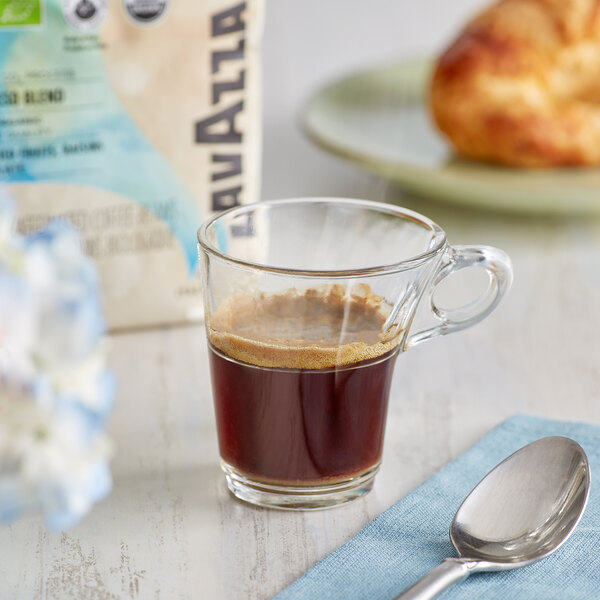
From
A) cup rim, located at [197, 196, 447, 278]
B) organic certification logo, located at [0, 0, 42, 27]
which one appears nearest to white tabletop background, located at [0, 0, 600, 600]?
cup rim, located at [197, 196, 447, 278]

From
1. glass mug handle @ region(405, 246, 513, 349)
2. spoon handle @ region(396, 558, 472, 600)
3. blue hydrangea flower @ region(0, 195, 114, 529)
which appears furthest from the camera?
glass mug handle @ region(405, 246, 513, 349)

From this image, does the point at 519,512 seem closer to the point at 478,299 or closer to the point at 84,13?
the point at 478,299

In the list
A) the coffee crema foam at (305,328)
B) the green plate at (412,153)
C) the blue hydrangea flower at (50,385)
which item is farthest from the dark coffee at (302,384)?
the green plate at (412,153)

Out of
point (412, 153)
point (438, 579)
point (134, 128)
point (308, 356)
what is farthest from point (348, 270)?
point (412, 153)

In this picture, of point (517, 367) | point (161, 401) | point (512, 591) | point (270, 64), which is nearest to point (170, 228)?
point (161, 401)

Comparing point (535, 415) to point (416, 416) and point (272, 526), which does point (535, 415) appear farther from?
point (272, 526)

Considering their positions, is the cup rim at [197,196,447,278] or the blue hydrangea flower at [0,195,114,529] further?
the cup rim at [197,196,447,278]

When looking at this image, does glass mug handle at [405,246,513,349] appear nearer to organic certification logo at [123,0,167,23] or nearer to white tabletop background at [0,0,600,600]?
white tabletop background at [0,0,600,600]
